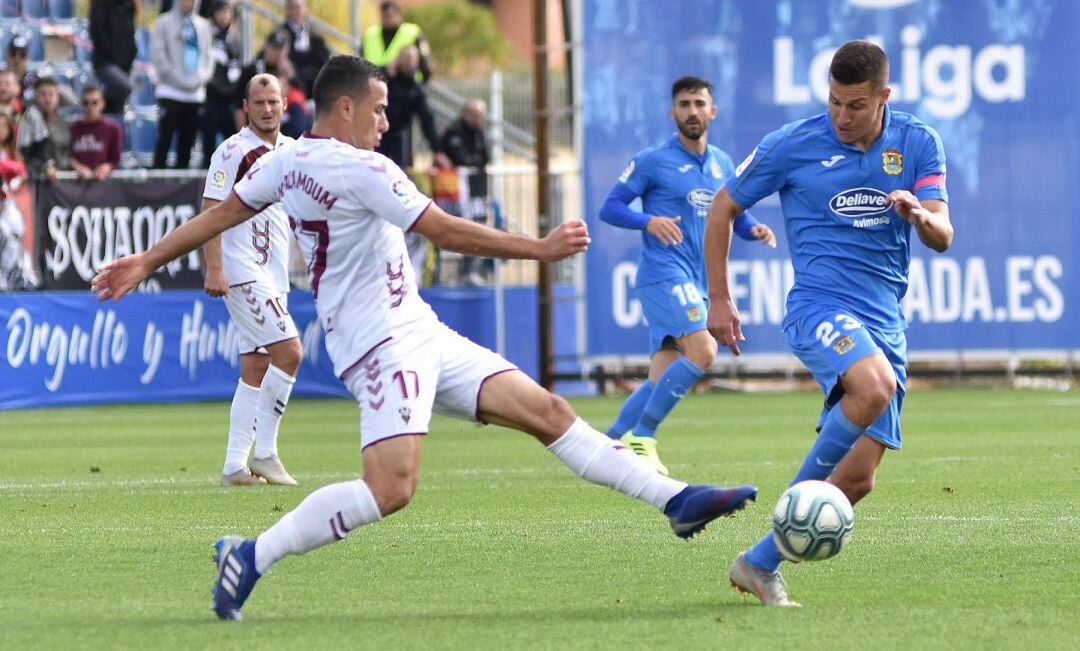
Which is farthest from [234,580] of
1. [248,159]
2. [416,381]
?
[248,159]

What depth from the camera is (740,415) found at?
674 inches

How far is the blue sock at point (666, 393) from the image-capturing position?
38.1 ft

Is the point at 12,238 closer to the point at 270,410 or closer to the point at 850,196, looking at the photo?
the point at 270,410

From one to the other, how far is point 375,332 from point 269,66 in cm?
1423

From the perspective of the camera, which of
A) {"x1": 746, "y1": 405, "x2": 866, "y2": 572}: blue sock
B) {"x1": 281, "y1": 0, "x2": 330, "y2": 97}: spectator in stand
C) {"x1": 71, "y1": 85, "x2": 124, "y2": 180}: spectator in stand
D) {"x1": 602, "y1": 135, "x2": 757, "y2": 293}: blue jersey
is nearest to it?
{"x1": 746, "y1": 405, "x2": 866, "y2": 572}: blue sock

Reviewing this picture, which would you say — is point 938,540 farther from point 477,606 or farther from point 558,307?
point 558,307

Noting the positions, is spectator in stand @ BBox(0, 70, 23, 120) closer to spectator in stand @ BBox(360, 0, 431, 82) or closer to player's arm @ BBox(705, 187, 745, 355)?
spectator in stand @ BBox(360, 0, 431, 82)

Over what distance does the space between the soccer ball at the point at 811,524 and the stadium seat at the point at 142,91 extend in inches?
710

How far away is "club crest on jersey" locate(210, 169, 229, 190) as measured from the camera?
10445 millimetres

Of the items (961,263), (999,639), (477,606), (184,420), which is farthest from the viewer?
(961,263)

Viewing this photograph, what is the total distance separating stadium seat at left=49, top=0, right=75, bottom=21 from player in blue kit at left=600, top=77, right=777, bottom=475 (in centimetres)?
1418

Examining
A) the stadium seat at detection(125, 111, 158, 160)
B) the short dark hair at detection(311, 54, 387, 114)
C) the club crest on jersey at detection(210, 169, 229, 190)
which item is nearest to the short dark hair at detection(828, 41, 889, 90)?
the short dark hair at detection(311, 54, 387, 114)

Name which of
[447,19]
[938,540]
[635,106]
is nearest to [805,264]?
[938,540]

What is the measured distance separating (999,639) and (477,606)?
177cm
